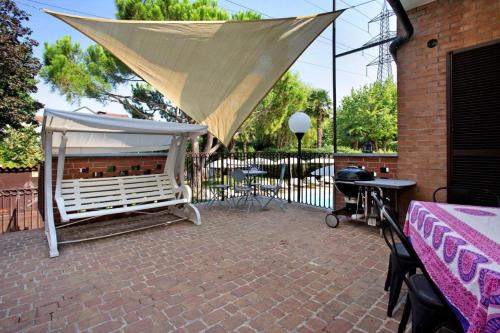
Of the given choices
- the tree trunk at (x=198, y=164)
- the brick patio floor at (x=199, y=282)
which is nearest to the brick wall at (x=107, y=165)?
the tree trunk at (x=198, y=164)

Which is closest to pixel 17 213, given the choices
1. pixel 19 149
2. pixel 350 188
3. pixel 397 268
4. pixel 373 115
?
pixel 19 149

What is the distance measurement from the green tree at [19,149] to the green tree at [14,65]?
0.82m

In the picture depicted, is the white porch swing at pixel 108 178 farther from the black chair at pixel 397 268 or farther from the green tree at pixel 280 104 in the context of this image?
the green tree at pixel 280 104

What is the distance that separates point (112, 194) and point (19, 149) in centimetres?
1228

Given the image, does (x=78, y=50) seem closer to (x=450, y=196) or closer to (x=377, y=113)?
(x=450, y=196)

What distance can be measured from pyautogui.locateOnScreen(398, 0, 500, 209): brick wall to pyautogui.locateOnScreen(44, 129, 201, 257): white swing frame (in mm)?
3670

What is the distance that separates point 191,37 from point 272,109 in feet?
32.2

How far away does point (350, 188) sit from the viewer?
4.37m

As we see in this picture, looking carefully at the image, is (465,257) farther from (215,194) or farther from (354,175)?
(215,194)

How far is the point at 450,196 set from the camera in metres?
3.27

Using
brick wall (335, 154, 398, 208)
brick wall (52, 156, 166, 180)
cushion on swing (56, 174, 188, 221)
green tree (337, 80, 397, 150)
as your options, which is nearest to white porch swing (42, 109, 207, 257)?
cushion on swing (56, 174, 188, 221)

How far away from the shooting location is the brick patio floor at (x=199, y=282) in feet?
6.67

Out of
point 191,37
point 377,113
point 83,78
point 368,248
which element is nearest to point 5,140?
point 83,78

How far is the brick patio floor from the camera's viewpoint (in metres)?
2.03
